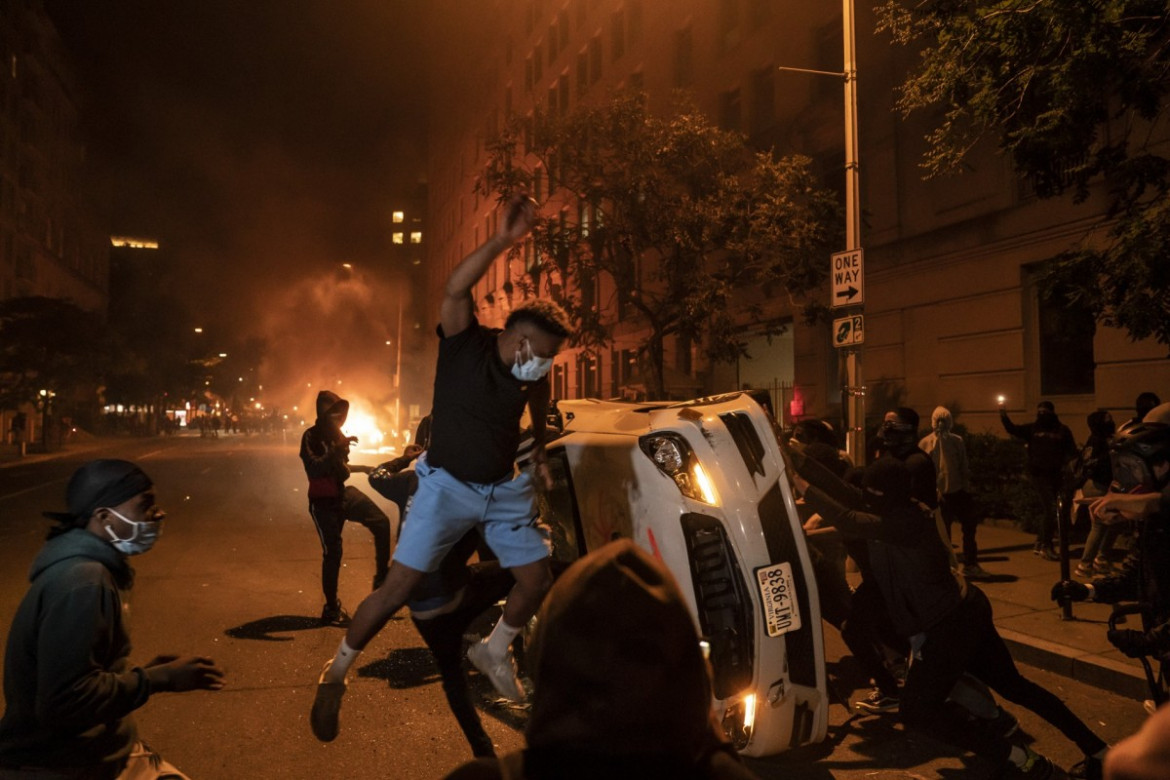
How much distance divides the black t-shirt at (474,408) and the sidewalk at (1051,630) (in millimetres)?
4916

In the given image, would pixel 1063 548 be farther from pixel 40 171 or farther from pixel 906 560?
pixel 40 171

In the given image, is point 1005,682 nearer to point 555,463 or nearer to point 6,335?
point 555,463

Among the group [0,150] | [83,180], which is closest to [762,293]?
[0,150]

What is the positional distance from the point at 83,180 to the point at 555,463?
267 ft

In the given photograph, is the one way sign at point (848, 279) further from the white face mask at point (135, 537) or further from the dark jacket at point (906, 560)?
the white face mask at point (135, 537)

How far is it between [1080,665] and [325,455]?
5.97 meters

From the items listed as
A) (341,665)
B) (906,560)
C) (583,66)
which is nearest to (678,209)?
(906,560)

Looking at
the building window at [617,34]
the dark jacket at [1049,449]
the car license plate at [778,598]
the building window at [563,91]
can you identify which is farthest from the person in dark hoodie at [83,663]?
the building window at [563,91]

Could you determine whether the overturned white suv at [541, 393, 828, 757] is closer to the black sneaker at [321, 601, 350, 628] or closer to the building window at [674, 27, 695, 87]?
the black sneaker at [321, 601, 350, 628]

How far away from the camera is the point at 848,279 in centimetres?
1093

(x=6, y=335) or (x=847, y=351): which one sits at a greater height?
(x=6, y=335)

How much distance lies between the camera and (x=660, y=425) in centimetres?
373

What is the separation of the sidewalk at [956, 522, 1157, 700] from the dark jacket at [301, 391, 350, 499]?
18.3 ft

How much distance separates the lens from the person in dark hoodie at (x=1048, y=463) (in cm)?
1038
